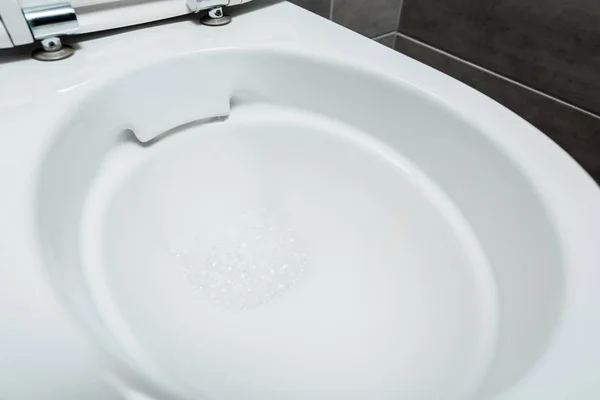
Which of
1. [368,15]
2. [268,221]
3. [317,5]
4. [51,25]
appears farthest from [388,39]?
[51,25]

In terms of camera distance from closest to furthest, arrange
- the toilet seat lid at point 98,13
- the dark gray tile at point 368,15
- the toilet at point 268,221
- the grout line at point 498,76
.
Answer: the toilet at point 268,221 → the toilet seat lid at point 98,13 → the grout line at point 498,76 → the dark gray tile at point 368,15

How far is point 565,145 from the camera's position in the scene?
0.78 metres

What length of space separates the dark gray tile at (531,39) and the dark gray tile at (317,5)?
0.18 m

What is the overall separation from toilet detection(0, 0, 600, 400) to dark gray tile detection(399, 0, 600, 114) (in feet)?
0.94

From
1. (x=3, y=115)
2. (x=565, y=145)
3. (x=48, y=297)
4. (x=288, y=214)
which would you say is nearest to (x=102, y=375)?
(x=48, y=297)

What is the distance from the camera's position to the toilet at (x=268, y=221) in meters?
0.35

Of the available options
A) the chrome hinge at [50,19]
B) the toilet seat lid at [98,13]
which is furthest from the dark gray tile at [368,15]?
the chrome hinge at [50,19]

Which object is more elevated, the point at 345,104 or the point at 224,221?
the point at 345,104

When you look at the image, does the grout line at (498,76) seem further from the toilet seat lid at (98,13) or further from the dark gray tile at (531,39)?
the toilet seat lid at (98,13)

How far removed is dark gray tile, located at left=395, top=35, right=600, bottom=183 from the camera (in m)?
0.74

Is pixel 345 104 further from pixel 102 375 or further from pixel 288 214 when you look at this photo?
pixel 102 375

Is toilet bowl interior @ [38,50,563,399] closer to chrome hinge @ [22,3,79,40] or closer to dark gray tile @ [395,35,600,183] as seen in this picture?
chrome hinge @ [22,3,79,40]

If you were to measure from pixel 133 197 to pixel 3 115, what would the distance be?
6.5 inches

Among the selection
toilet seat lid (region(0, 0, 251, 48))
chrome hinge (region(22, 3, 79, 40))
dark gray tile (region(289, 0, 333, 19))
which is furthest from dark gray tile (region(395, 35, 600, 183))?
chrome hinge (region(22, 3, 79, 40))
